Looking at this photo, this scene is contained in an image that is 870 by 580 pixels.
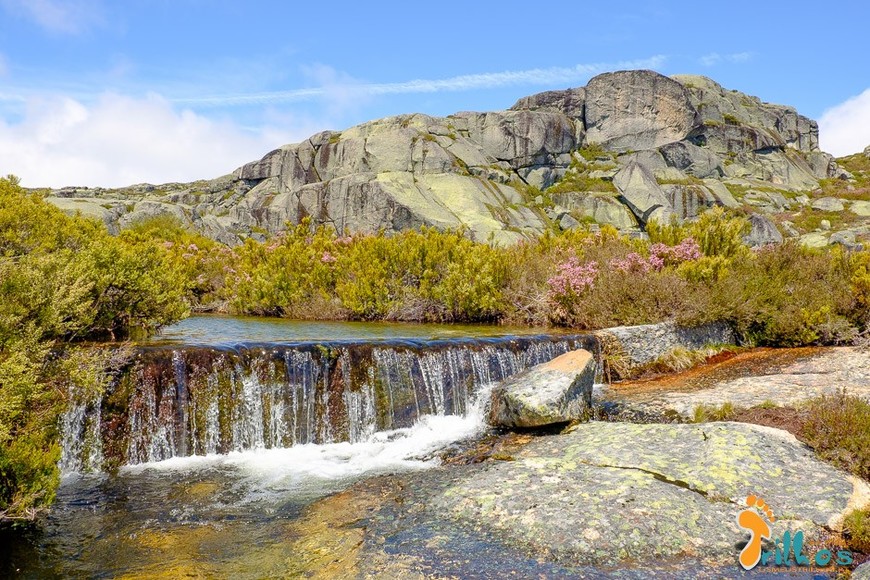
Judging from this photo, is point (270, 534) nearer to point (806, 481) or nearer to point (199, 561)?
point (199, 561)

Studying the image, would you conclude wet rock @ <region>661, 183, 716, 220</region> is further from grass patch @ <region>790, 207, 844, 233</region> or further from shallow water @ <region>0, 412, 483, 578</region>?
shallow water @ <region>0, 412, 483, 578</region>

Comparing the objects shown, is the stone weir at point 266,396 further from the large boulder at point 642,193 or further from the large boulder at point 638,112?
the large boulder at point 638,112

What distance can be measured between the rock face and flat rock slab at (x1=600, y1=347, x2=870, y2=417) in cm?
128

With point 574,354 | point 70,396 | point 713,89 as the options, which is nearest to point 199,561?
point 70,396

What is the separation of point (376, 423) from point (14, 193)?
9280 millimetres

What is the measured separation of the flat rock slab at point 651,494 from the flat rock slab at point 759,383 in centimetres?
225

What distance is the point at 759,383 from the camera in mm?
10836

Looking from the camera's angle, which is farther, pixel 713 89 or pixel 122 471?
pixel 713 89

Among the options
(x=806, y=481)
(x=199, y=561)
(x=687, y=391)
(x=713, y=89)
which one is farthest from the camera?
(x=713, y=89)

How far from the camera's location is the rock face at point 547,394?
8719 millimetres

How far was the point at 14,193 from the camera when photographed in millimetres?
11992

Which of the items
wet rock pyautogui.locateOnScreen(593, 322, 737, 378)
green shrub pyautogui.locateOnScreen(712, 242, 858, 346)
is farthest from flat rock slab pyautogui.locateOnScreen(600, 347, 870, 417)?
wet rock pyautogui.locateOnScreen(593, 322, 737, 378)

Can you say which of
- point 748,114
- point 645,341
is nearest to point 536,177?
point 748,114

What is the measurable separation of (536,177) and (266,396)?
60258 millimetres
